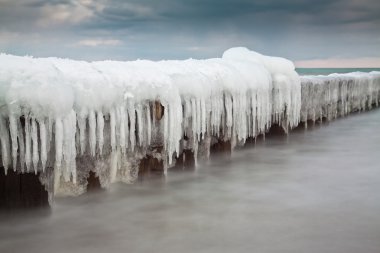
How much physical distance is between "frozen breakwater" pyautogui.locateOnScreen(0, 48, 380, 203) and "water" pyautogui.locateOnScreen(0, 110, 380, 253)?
0.35 m

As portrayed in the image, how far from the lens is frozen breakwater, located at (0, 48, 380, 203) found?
13.7 ft

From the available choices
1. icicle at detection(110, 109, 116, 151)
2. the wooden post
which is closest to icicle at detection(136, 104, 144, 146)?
icicle at detection(110, 109, 116, 151)

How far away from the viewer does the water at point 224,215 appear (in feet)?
13.4

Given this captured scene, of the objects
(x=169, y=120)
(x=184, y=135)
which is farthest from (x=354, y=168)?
(x=169, y=120)

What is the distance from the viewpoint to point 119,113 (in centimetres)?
499

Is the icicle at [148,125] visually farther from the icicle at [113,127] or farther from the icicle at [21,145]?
the icicle at [21,145]

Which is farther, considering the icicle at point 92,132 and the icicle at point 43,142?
the icicle at point 92,132

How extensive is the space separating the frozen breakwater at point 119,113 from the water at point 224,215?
1.14 ft

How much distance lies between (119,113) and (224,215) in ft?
4.71

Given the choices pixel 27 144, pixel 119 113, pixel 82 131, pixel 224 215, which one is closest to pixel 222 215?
pixel 224 215

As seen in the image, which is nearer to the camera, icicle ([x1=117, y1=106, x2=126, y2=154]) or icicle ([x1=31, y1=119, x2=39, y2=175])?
icicle ([x1=31, y1=119, x2=39, y2=175])

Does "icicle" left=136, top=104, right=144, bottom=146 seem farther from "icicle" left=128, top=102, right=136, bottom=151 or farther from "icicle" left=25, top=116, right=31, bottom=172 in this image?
"icicle" left=25, top=116, right=31, bottom=172

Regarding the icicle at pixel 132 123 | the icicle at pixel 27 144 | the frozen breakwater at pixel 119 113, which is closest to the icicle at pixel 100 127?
the frozen breakwater at pixel 119 113

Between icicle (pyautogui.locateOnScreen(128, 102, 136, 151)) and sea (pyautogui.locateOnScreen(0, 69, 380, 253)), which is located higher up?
icicle (pyautogui.locateOnScreen(128, 102, 136, 151))
